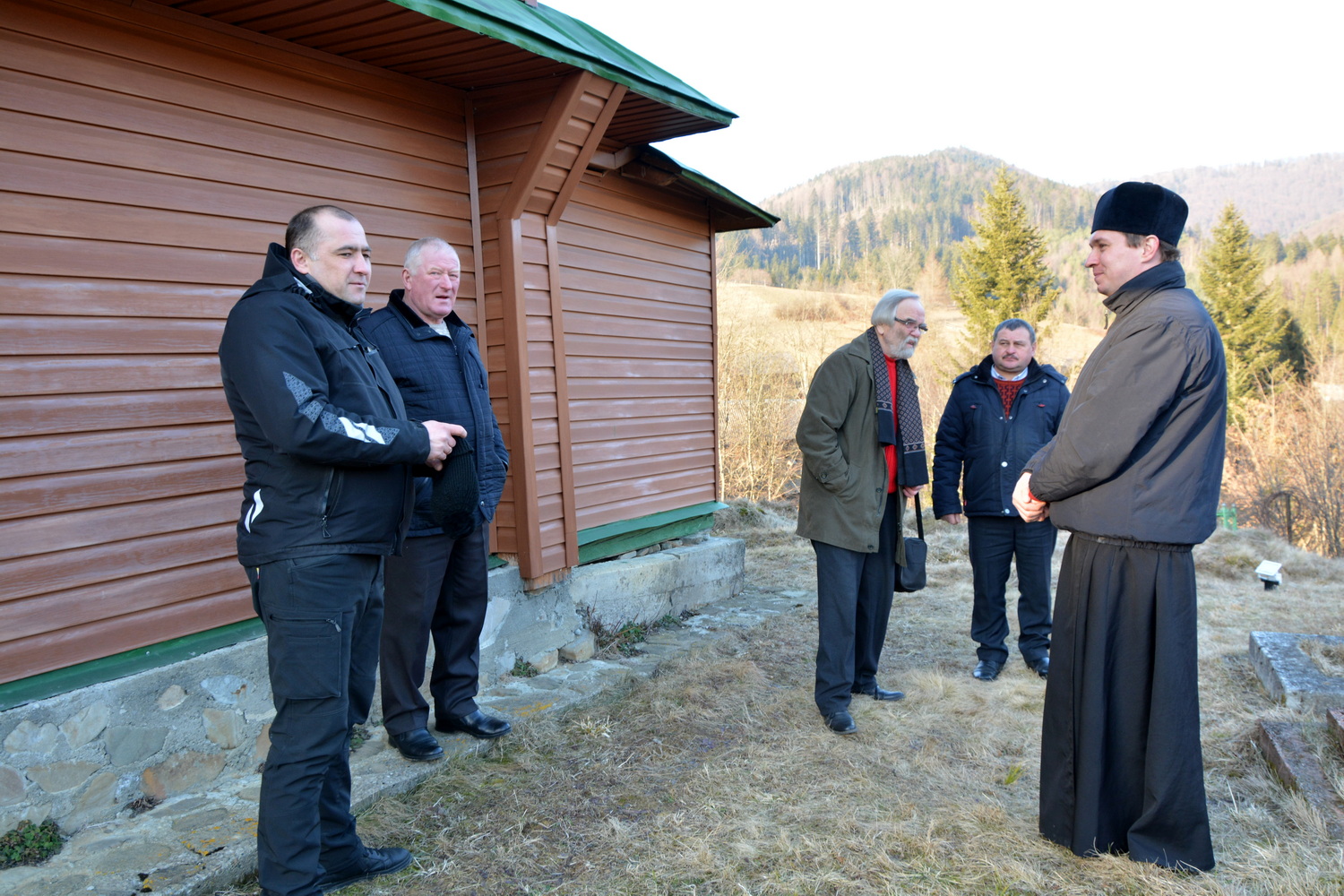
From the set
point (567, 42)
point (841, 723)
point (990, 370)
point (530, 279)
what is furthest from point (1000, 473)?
point (567, 42)

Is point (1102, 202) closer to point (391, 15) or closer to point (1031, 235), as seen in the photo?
point (391, 15)

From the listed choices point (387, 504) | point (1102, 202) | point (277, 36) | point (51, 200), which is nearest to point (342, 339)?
point (387, 504)

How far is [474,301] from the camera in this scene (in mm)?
4430

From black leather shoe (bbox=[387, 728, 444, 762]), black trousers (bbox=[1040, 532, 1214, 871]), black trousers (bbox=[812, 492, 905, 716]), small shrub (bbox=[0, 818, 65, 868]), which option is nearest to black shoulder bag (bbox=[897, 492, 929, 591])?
black trousers (bbox=[812, 492, 905, 716])

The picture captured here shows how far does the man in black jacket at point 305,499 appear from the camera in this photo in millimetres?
2137

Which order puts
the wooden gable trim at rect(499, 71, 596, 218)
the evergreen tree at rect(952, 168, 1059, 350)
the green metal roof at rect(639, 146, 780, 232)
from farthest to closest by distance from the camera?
the evergreen tree at rect(952, 168, 1059, 350) < the green metal roof at rect(639, 146, 780, 232) < the wooden gable trim at rect(499, 71, 596, 218)

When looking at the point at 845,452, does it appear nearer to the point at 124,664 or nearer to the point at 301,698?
the point at 301,698

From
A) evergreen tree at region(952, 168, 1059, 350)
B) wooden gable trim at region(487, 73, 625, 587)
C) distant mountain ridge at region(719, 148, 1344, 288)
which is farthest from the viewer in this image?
distant mountain ridge at region(719, 148, 1344, 288)

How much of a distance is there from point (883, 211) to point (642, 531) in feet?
287

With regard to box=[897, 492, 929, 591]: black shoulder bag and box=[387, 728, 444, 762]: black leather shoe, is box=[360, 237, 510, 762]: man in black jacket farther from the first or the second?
box=[897, 492, 929, 591]: black shoulder bag

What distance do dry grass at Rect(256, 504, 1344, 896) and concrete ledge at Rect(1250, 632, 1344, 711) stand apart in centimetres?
10

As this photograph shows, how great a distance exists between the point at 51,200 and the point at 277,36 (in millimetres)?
1180

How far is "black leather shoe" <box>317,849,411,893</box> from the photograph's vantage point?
98.7 inches

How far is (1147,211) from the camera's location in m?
2.48
